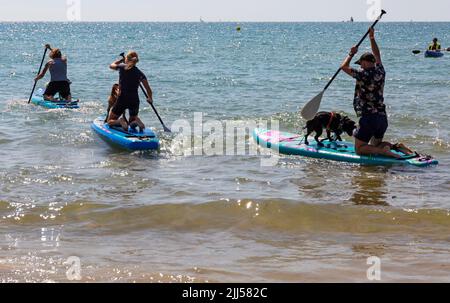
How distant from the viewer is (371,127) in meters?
9.41

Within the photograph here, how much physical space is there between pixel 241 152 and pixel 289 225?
12.9 ft

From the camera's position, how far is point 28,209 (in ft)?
24.9

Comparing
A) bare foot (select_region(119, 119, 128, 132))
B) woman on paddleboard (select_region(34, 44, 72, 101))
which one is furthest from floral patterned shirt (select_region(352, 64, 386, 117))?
woman on paddleboard (select_region(34, 44, 72, 101))

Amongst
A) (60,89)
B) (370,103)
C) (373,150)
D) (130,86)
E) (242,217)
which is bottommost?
(242,217)

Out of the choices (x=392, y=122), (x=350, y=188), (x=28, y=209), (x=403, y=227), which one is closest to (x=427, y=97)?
(x=392, y=122)

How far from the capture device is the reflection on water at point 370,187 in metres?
8.22

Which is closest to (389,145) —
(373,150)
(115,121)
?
(373,150)

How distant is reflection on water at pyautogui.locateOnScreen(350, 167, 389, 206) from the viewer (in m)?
8.22

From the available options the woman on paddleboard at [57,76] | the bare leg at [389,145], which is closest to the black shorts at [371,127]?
the bare leg at [389,145]

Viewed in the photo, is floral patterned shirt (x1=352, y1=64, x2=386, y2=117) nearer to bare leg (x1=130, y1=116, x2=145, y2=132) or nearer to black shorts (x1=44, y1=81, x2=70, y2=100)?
bare leg (x1=130, y1=116, x2=145, y2=132)

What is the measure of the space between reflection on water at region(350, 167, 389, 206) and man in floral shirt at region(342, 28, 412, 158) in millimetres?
364

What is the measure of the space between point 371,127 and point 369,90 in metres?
0.59

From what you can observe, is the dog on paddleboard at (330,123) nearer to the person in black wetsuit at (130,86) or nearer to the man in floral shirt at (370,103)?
the man in floral shirt at (370,103)

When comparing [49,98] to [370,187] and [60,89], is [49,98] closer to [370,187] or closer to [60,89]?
[60,89]
